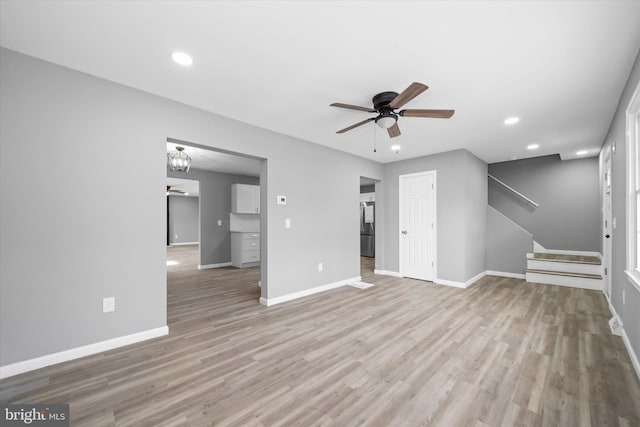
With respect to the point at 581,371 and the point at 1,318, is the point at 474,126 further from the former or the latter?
the point at 1,318

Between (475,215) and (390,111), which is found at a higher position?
(390,111)

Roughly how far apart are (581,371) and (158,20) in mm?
4196

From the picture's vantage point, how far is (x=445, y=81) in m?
2.45

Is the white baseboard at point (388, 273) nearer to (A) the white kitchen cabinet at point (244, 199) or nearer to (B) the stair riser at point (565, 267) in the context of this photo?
(B) the stair riser at point (565, 267)

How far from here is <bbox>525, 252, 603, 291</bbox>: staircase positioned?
4.54 m

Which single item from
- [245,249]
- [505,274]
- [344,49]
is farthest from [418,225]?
[245,249]

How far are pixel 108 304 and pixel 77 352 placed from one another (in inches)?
16.8

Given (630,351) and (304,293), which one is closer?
(630,351)

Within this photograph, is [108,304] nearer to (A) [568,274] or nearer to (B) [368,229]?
(A) [568,274]

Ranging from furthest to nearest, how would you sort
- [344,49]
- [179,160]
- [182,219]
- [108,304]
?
[182,219] → [179,160] → [108,304] → [344,49]

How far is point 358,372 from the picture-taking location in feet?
6.77

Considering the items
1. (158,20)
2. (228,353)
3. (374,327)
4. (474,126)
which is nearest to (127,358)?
(228,353)

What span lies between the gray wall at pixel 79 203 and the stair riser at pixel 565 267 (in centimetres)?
607

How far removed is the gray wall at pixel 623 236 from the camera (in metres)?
2.15
